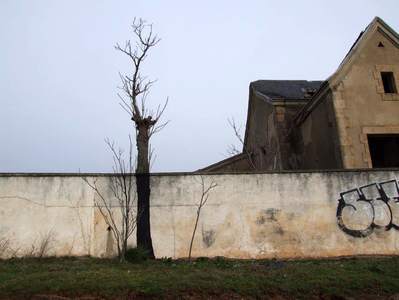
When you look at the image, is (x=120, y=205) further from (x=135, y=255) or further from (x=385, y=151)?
(x=385, y=151)

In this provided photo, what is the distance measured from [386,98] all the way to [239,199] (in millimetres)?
7270

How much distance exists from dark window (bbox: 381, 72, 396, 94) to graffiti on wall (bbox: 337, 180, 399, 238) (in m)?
4.79

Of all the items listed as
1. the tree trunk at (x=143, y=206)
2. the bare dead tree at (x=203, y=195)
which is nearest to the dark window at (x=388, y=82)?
the bare dead tree at (x=203, y=195)

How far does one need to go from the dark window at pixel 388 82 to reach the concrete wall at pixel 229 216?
488 centimetres

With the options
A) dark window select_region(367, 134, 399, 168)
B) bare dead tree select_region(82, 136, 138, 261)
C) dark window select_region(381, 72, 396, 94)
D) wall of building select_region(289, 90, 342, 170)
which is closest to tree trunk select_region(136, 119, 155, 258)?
bare dead tree select_region(82, 136, 138, 261)

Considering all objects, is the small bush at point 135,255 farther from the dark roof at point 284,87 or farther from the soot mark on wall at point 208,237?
the dark roof at point 284,87

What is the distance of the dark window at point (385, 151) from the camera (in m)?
15.6

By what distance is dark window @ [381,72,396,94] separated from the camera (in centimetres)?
1478

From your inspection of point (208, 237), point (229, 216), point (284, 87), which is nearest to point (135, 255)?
point (208, 237)

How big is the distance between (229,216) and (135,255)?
266 centimetres

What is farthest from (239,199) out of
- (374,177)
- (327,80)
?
(327,80)

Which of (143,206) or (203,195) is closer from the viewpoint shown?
(143,206)

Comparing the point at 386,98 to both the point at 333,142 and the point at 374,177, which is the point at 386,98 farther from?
the point at 374,177

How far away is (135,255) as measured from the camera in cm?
978
